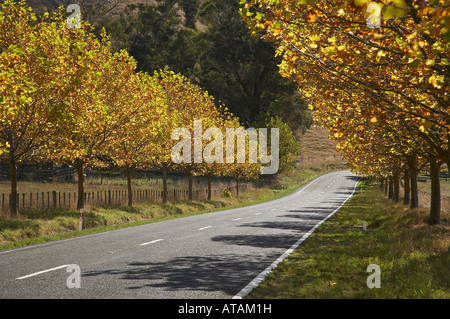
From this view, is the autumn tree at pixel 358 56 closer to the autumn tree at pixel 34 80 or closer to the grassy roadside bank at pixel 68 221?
the grassy roadside bank at pixel 68 221

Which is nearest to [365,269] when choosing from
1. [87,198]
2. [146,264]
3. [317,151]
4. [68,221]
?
[146,264]

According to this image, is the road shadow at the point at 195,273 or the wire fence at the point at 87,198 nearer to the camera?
the road shadow at the point at 195,273

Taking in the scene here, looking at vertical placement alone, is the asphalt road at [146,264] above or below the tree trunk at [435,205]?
below

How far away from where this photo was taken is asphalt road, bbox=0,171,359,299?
755 centimetres

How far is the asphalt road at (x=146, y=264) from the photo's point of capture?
7551mm

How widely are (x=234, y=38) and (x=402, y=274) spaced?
61702 mm

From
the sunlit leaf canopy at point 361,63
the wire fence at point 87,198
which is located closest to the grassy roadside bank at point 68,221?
the wire fence at point 87,198

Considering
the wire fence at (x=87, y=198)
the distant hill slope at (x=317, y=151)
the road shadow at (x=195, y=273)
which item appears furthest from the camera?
the distant hill slope at (x=317, y=151)

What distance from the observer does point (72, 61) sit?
20.2 m

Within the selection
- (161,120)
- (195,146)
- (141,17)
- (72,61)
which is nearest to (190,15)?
(141,17)

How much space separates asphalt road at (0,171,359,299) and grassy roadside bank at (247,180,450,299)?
0.54m

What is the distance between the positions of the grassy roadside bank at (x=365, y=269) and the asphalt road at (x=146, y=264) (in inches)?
21.3

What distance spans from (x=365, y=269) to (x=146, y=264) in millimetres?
4449
